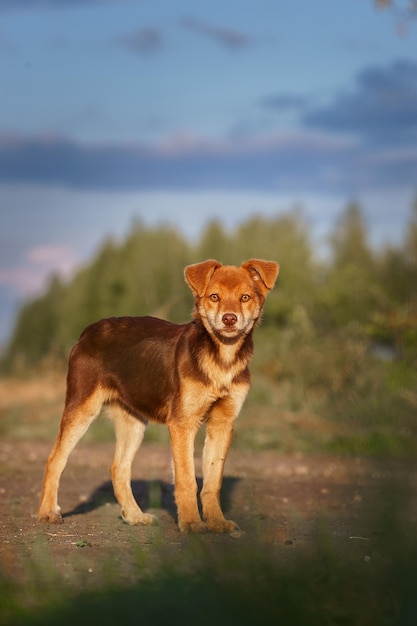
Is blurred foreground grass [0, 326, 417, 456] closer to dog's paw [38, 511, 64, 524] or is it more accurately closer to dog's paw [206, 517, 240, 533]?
dog's paw [206, 517, 240, 533]

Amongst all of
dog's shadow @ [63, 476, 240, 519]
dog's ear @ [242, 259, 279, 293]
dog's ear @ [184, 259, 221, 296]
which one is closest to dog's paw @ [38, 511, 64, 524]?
dog's shadow @ [63, 476, 240, 519]

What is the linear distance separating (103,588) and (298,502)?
17.4ft

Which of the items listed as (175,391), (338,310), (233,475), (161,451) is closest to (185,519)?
(175,391)

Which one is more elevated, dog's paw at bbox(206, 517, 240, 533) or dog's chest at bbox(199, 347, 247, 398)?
dog's chest at bbox(199, 347, 247, 398)

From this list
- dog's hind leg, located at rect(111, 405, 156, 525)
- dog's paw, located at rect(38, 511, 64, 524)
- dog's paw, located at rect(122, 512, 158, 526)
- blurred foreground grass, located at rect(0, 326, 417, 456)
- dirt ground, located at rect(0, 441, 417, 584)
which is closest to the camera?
dirt ground, located at rect(0, 441, 417, 584)

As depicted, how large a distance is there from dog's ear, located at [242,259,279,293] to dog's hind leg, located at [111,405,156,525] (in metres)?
1.93

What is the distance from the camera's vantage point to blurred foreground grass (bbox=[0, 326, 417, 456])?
16.6 m

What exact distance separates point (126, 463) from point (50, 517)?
2.94ft

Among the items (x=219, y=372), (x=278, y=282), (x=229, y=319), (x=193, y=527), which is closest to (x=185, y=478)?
(x=193, y=527)

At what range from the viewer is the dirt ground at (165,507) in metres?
7.20

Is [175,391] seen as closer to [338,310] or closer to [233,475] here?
[233,475]

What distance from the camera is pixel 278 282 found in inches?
1098

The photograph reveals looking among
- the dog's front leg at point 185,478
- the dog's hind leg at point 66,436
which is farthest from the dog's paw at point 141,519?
the dog's front leg at point 185,478

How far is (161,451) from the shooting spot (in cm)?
1558
